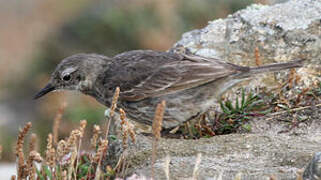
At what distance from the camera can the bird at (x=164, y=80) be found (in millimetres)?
6645

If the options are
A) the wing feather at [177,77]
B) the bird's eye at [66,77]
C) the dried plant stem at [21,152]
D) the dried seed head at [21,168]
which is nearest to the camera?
the dried plant stem at [21,152]

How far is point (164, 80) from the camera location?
22.4 feet

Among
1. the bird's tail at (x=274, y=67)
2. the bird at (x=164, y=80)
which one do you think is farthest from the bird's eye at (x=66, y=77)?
the bird's tail at (x=274, y=67)

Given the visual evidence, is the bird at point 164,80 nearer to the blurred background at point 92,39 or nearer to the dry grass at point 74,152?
the dry grass at point 74,152

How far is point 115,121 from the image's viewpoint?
7.16 metres

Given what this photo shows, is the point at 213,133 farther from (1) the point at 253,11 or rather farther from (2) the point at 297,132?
(1) the point at 253,11

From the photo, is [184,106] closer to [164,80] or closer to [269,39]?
[164,80]

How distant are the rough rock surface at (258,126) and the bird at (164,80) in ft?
2.08

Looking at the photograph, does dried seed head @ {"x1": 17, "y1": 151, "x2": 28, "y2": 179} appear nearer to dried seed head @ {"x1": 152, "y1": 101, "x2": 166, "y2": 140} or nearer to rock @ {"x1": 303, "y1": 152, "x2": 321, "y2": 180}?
dried seed head @ {"x1": 152, "y1": 101, "x2": 166, "y2": 140}

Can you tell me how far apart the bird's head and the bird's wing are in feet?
2.35

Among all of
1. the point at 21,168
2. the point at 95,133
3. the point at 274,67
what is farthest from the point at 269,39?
the point at 21,168

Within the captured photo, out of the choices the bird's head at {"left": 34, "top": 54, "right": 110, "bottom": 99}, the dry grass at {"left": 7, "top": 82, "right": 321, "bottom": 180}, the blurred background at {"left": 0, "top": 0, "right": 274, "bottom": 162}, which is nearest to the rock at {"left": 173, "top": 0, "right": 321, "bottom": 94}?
the bird's head at {"left": 34, "top": 54, "right": 110, "bottom": 99}

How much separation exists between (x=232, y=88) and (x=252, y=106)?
703mm

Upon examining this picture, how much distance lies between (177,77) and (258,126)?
1166 mm
